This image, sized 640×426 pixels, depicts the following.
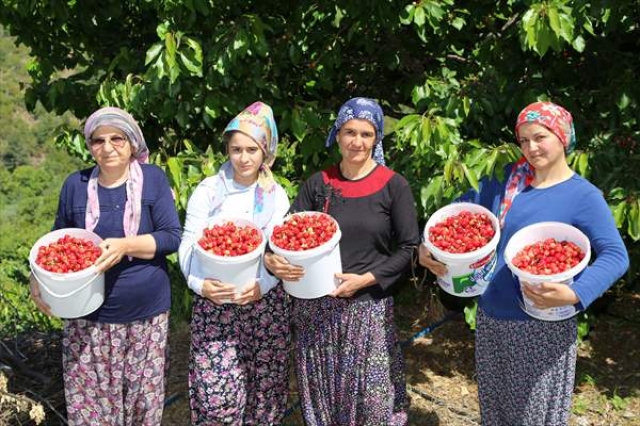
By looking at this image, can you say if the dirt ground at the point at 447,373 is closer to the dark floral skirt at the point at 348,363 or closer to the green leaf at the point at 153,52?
the dark floral skirt at the point at 348,363

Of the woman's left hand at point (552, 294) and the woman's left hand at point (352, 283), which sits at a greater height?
the woman's left hand at point (552, 294)

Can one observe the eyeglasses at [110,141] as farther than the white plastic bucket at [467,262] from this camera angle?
Yes

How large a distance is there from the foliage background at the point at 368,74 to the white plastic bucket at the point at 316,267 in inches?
30.9

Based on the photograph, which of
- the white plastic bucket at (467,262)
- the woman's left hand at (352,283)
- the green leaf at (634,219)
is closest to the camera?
the white plastic bucket at (467,262)

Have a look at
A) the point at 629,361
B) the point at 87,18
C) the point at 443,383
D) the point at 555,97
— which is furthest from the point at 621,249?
the point at 87,18

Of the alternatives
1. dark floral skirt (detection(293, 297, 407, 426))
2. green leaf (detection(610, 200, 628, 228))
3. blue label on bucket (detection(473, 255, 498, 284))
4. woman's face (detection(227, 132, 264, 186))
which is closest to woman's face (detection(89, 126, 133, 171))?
woman's face (detection(227, 132, 264, 186))

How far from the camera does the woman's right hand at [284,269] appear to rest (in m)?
3.41

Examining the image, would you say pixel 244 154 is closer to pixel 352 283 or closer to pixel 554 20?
pixel 352 283

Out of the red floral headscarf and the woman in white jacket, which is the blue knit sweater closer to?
the red floral headscarf

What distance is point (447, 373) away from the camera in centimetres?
568

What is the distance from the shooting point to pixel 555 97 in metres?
4.65

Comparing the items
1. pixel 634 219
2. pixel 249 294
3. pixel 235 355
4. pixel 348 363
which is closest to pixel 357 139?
pixel 249 294

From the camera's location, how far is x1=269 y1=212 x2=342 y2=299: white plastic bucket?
3336 mm

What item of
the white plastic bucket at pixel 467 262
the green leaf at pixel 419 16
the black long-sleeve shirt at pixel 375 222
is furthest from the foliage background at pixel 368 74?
the black long-sleeve shirt at pixel 375 222
